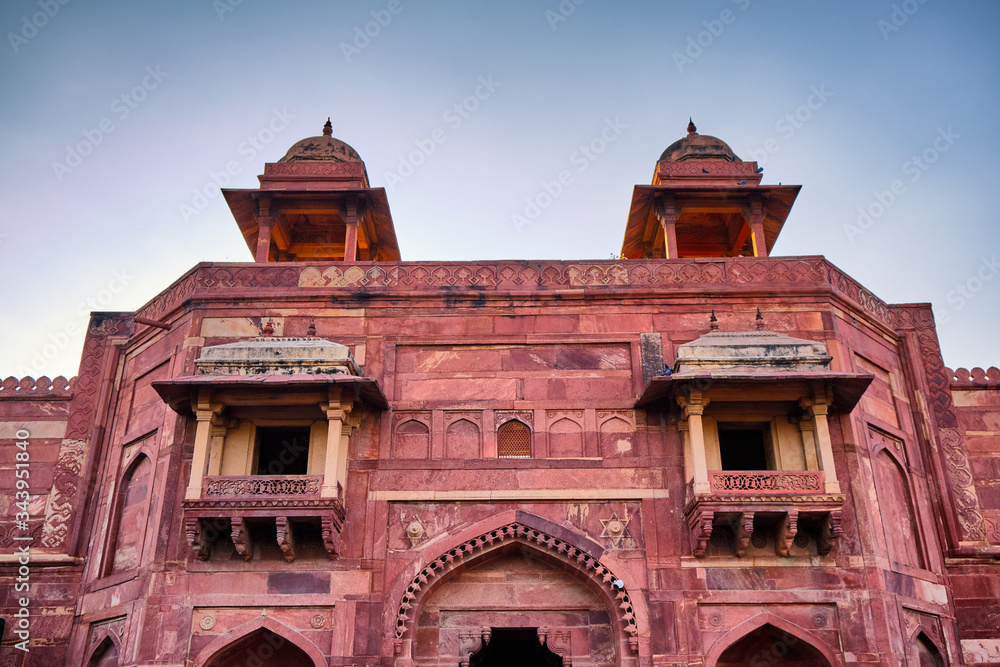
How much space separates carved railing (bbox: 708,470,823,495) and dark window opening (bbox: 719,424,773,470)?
151 cm

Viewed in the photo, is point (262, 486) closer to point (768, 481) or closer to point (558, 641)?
point (558, 641)

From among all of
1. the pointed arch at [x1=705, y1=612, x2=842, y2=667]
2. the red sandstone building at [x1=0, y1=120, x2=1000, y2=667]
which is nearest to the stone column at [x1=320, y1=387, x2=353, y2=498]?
the red sandstone building at [x1=0, y1=120, x2=1000, y2=667]

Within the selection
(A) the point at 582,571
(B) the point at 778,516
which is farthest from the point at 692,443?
(A) the point at 582,571

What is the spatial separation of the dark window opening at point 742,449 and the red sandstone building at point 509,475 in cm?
5

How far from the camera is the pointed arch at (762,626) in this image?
1078 cm

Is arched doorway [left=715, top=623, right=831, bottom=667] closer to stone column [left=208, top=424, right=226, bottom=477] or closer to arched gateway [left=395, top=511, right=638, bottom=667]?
arched gateway [left=395, top=511, right=638, bottom=667]

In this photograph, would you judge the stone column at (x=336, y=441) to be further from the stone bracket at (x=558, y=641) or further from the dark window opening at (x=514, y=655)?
the dark window opening at (x=514, y=655)

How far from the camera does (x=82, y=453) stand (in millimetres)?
13969

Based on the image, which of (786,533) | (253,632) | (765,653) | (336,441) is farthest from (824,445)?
(253,632)

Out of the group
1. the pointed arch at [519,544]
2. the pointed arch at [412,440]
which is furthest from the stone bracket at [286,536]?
the pointed arch at [412,440]

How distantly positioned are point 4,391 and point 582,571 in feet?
31.2

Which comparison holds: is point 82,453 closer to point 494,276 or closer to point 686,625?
point 494,276

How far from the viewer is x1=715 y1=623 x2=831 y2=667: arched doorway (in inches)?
441

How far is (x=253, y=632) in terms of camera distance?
36.4 ft
